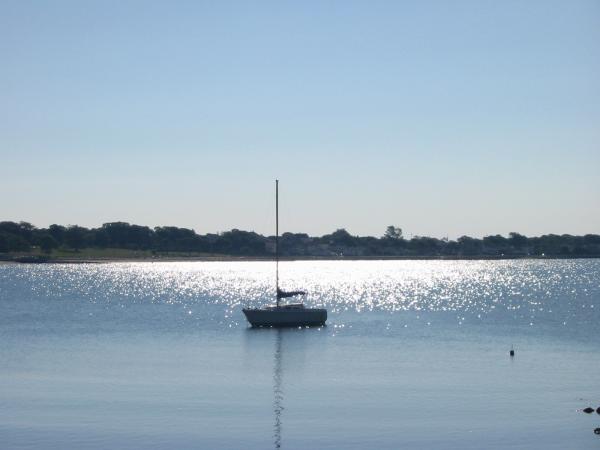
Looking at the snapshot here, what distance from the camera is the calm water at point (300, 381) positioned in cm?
3884

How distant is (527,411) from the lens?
43938mm

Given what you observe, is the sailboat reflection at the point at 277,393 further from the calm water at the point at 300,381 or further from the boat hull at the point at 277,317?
the boat hull at the point at 277,317

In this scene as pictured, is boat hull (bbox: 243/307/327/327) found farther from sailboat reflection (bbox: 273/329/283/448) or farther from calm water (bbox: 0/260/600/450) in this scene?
sailboat reflection (bbox: 273/329/283/448)

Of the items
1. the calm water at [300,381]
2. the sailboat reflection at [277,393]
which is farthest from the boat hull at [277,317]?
the sailboat reflection at [277,393]

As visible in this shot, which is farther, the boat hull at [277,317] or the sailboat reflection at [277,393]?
the boat hull at [277,317]

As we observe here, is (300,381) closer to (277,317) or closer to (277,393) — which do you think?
(277,393)

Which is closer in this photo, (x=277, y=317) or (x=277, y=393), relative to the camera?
(x=277, y=393)

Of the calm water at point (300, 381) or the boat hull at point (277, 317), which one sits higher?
the boat hull at point (277, 317)

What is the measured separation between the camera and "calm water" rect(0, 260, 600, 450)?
38844 mm

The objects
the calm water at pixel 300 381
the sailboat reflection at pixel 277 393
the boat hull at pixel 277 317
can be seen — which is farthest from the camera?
the boat hull at pixel 277 317

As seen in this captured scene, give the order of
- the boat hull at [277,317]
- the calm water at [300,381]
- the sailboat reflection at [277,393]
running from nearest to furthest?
the calm water at [300,381] < the sailboat reflection at [277,393] < the boat hull at [277,317]

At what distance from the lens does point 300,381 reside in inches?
2128

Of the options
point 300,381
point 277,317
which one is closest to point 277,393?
point 300,381

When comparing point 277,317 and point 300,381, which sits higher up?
point 277,317
